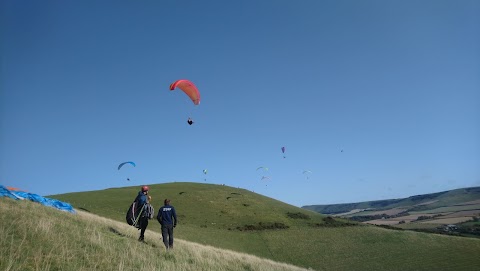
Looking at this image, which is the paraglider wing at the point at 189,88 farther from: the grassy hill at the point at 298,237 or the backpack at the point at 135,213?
the grassy hill at the point at 298,237

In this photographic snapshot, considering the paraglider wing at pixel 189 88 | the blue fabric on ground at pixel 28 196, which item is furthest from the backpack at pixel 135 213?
the paraglider wing at pixel 189 88

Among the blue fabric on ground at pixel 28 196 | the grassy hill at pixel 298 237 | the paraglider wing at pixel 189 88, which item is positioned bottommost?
the grassy hill at pixel 298 237

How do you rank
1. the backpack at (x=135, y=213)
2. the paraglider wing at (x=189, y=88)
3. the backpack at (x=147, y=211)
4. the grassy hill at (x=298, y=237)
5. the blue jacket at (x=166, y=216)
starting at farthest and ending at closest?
the grassy hill at (x=298, y=237) < the paraglider wing at (x=189, y=88) < the blue jacket at (x=166, y=216) < the backpack at (x=147, y=211) < the backpack at (x=135, y=213)

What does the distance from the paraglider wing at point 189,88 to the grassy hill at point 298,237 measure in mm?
18903

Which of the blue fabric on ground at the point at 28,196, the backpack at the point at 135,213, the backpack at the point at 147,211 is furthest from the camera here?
the blue fabric on ground at the point at 28,196

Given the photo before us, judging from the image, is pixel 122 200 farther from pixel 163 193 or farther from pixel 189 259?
pixel 189 259

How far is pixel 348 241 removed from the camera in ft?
164

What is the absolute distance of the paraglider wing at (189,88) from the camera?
90.9ft

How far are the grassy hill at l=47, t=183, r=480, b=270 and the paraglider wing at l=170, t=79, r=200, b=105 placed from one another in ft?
62.0

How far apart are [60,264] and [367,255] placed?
41.2 m

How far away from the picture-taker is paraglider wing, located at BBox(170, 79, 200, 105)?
2770cm

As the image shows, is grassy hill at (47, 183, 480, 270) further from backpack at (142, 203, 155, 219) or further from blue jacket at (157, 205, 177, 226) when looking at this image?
backpack at (142, 203, 155, 219)

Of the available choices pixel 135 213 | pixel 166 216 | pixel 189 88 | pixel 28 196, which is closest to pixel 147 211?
pixel 135 213

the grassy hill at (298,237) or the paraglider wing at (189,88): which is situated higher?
the paraglider wing at (189,88)
